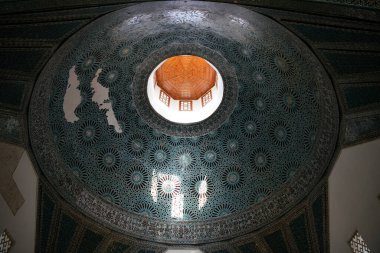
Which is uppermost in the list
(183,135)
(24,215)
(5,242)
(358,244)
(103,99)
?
(103,99)

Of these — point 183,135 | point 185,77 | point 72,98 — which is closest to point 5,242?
point 72,98

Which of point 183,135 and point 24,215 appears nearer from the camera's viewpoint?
point 24,215

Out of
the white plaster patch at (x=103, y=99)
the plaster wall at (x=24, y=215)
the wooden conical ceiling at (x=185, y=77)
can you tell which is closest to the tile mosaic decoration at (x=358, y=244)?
the wooden conical ceiling at (x=185, y=77)

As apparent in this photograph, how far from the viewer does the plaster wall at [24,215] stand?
8531mm

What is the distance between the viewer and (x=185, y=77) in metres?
12.1

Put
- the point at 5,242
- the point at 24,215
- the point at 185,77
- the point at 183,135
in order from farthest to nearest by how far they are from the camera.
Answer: the point at 185,77 → the point at 183,135 → the point at 24,215 → the point at 5,242

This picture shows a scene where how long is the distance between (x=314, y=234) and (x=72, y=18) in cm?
647

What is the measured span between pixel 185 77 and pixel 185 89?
0.32m

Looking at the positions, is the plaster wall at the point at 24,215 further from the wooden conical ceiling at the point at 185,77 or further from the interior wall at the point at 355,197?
the interior wall at the point at 355,197

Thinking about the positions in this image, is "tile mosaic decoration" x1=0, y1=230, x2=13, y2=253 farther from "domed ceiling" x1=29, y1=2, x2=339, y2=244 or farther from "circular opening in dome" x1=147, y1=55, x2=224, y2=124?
"circular opening in dome" x1=147, y1=55, x2=224, y2=124

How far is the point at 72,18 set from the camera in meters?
6.46

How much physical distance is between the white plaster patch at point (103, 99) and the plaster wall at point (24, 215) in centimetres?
220

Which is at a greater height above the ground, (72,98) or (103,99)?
(103,99)

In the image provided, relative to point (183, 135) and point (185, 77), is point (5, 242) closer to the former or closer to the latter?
point (183, 135)
